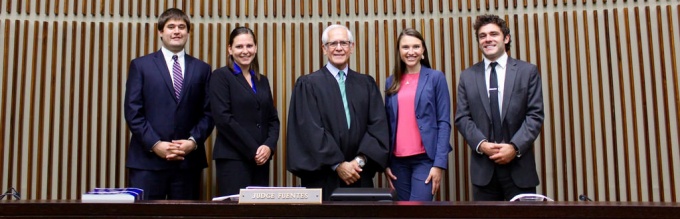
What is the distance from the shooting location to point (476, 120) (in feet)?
11.6

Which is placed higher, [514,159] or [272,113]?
[272,113]

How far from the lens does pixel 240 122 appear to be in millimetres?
3656

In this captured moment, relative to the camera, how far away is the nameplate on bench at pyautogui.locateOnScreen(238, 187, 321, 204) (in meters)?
2.11

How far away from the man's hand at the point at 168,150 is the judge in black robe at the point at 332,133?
0.60 meters

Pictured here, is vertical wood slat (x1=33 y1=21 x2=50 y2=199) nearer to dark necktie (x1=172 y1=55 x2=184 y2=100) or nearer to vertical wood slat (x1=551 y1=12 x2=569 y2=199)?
dark necktie (x1=172 y1=55 x2=184 y2=100)

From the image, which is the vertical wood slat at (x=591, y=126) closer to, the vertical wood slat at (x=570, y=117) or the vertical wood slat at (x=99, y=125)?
the vertical wood slat at (x=570, y=117)

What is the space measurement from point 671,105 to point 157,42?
3502 millimetres

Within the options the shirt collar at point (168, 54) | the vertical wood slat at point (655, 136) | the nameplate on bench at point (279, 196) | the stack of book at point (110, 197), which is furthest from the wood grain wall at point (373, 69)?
the nameplate on bench at point (279, 196)

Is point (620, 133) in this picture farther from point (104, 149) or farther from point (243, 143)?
point (104, 149)

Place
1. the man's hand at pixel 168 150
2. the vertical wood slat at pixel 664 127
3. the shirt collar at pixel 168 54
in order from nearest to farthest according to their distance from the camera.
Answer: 1. the man's hand at pixel 168 150
2. the shirt collar at pixel 168 54
3. the vertical wood slat at pixel 664 127

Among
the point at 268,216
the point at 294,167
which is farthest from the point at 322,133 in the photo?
the point at 268,216

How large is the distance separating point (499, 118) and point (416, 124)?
17.5 inches

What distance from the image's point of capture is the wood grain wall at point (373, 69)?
14.4ft

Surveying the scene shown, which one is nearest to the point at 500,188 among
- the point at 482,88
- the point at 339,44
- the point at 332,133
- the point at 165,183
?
the point at 482,88
